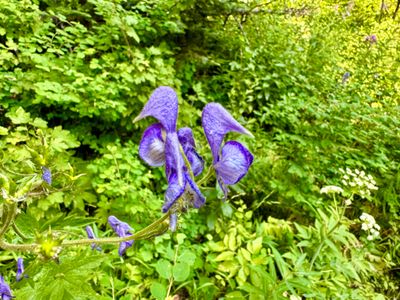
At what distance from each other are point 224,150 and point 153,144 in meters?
0.11

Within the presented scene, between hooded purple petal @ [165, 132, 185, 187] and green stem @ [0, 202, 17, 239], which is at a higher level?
hooded purple petal @ [165, 132, 185, 187]

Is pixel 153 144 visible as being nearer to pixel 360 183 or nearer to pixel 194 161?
pixel 194 161

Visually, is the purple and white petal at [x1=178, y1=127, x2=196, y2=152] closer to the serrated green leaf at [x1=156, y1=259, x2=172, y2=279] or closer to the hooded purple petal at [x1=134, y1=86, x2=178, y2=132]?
the hooded purple petal at [x1=134, y1=86, x2=178, y2=132]

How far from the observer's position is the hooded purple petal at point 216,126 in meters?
0.61

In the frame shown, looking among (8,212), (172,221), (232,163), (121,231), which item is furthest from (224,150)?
(121,231)

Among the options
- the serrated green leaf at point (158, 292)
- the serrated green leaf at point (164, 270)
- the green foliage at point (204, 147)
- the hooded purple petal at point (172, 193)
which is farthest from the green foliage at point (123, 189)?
the hooded purple petal at point (172, 193)

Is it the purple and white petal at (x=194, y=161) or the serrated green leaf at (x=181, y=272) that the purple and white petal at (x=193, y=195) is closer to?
the purple and white petal at (x=194, y=161)

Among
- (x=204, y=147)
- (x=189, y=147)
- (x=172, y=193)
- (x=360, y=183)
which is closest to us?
(x=172, y=193)

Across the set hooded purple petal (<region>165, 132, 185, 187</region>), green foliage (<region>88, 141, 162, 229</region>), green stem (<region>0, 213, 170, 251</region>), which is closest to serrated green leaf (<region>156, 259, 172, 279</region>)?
green foliage (<region>88, 141, 162, 229</region>)

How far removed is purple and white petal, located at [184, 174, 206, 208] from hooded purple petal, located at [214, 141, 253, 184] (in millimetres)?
61

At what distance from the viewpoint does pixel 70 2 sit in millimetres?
2482

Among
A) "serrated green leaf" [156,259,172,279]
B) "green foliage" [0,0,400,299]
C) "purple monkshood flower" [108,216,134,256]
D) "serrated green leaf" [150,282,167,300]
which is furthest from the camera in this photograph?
"green foliage" [0,0,400,299]

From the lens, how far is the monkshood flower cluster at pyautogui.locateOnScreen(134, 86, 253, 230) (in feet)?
1.84

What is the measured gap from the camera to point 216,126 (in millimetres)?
613
